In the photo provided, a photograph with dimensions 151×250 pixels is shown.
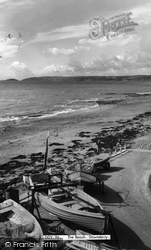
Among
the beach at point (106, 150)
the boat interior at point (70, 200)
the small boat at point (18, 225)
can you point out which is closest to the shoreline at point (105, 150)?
the beach at point (106, 150)

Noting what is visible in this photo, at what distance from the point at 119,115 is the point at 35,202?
43.6m

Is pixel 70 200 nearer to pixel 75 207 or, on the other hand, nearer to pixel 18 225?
pixel 75 207

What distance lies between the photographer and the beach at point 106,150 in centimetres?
1483

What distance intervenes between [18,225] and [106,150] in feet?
59.5

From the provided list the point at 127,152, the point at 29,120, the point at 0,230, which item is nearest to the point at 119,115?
the point at 29,120

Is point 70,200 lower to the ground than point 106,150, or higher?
higher

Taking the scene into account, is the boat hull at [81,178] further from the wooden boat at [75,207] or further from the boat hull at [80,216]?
the boat hull at [80,216]

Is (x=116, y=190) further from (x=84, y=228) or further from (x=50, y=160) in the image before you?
(x=50, y=160)

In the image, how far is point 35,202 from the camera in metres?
15.2

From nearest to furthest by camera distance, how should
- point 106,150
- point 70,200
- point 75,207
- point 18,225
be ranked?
point 18,225 < point 75,207 < point 70,200 < point 106,150

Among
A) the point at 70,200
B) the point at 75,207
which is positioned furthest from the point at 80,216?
the point at 70,200

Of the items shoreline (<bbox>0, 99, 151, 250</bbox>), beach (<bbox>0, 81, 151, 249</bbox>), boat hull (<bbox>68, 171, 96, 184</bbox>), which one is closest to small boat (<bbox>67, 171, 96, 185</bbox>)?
boat hull (<bbox>68, 171, 96, 184</bbox>)

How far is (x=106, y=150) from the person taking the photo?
29.0m

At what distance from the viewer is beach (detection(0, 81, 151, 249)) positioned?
584 inches
